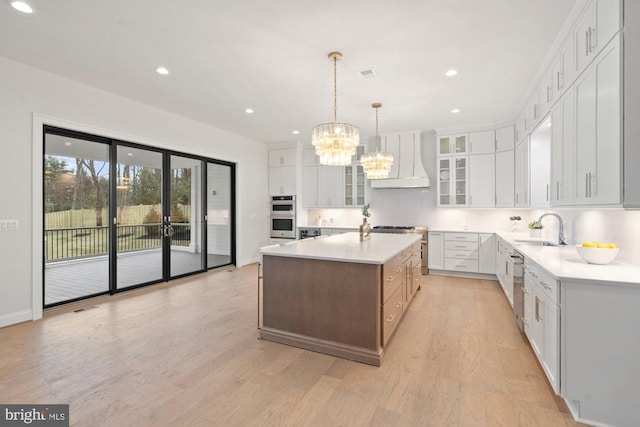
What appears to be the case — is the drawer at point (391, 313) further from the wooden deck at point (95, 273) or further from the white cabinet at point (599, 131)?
the wooden deck at point (95, 273)

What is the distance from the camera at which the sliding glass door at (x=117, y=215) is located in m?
3.90

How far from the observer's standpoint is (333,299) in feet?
8.63

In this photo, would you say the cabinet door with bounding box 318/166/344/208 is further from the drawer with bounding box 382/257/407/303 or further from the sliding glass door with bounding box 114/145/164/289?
the drawer with bounding box 382/257/407/303

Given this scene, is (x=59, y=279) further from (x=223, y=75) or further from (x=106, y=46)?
(x=223, y=75)

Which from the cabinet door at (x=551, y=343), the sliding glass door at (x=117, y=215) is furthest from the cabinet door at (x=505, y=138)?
the sliding glass door at (x=117, y=215)

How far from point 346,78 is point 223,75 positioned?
1.46 metres

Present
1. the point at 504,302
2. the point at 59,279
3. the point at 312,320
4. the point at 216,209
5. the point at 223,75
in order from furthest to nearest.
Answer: the point at 216,209, the point at 59,279, the point at 504,302, the point at 223,75, the point at 312,320

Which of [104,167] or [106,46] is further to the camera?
[104,167]

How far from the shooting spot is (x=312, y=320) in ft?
8.98

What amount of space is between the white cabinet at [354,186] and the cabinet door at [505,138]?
8.54 feet

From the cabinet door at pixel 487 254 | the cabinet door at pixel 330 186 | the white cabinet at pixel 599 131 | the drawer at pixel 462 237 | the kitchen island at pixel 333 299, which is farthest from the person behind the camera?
the cabinet door at pixel 330 186

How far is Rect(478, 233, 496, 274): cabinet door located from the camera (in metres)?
5.23

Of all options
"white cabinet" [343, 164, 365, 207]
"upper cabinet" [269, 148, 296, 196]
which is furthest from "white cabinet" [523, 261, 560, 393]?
"upper cabinet" [269, 148, 296, 196]

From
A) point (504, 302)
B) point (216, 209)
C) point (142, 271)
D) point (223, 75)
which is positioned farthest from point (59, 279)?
point (504, 302)
